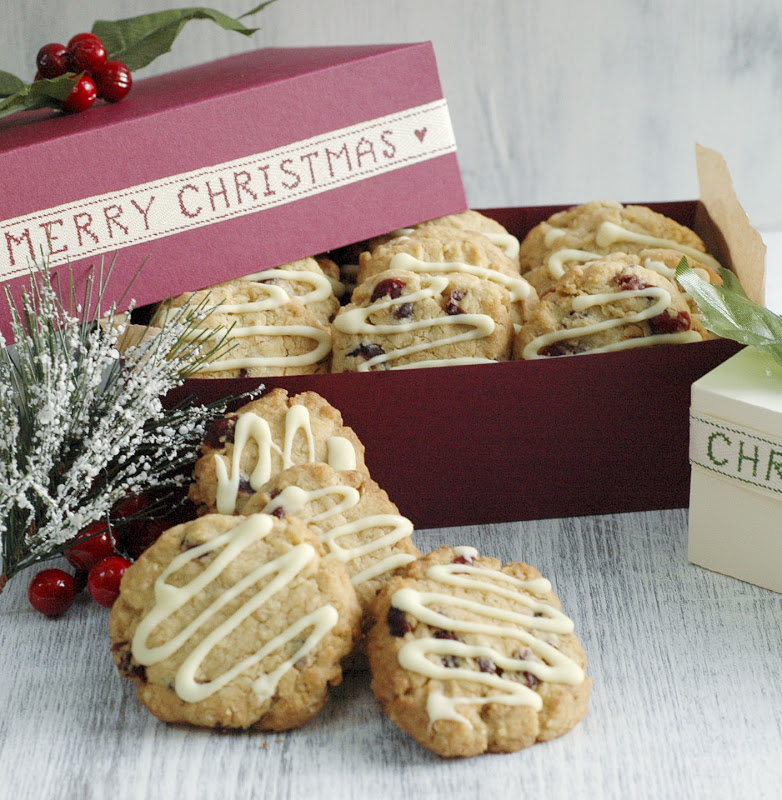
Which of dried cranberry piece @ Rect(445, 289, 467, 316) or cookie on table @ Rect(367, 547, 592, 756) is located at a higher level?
dried cranberry piece @ Rect(445, 289, 467, 316)

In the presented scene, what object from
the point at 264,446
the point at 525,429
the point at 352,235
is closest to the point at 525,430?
the point at 525,429

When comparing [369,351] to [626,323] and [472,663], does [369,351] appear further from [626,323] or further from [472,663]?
[472,663]

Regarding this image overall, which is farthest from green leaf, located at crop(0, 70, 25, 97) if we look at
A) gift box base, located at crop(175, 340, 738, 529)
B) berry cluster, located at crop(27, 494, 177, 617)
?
berry cluster, located at crop(27, 494, 177, 617)

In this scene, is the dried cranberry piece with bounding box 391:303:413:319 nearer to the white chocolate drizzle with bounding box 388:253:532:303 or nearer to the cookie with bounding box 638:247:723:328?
the white chocolate drizzle with bounding box 388:253:532:303

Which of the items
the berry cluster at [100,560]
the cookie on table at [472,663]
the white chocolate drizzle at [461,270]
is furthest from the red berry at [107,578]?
the white chocolate drizzle at [461,270]

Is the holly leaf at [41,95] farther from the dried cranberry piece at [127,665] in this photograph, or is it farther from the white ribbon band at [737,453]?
the white ribbon band at [737,453]

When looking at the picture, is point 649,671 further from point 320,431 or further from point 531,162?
point 531,162

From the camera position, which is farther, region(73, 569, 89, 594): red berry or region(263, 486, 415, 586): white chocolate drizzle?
region(73, 569, 89, 594): red berry
